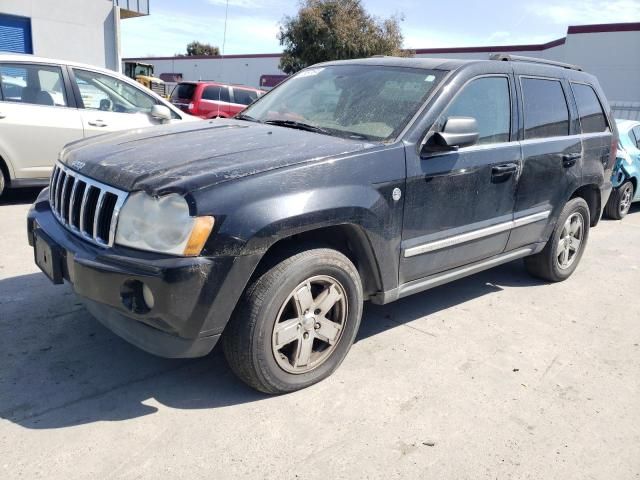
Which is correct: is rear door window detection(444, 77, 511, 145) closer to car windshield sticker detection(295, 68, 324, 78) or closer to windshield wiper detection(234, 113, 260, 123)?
car windshield sticker detection(295, 68, 324, 78)

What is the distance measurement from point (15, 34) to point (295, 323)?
1668 cm

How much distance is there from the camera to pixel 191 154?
2.90 metres

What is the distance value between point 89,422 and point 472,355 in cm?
229

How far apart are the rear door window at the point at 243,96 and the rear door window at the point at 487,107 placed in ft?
44.4

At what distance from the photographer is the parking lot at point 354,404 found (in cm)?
247

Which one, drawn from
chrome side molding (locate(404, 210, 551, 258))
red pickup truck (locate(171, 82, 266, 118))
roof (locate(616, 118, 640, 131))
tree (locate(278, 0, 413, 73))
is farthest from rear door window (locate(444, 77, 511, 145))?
tree (locate(278, 0, 413, 73))

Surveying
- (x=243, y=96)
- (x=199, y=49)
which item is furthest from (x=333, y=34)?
(x=199, y=49)

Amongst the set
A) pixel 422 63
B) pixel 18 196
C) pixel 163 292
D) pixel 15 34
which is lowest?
pixel 18 196

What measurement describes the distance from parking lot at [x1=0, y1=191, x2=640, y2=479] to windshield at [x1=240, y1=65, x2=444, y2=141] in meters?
1.40

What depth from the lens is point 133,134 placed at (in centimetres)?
356

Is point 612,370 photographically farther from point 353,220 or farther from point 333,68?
point 333,68

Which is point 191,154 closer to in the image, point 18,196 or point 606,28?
point 18,196

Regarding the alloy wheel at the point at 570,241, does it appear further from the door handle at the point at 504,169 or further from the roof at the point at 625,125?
the roof at the point at 625,125

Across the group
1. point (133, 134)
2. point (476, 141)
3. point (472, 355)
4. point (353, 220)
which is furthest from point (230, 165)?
point (472, 355)
